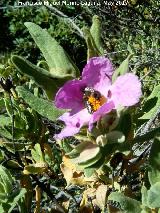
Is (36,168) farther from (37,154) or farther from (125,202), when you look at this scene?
(125,202)

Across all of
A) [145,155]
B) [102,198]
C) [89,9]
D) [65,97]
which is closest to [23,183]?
[102,198]


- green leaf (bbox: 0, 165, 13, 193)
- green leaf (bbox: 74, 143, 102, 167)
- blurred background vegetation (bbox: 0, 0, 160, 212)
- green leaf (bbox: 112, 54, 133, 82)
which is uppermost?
green leaf (bbox: 112, 54, 133, 82)

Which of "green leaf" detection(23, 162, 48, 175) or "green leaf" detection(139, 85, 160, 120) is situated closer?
"green leaf" detection(139, 85, 160, 120)

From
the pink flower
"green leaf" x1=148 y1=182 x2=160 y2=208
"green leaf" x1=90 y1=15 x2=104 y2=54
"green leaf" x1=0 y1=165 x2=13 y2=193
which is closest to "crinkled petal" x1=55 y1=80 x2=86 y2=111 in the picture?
the pink flower

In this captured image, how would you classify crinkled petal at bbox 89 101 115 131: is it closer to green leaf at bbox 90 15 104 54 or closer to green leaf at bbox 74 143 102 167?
green leaf at bbox 74 143 102 167

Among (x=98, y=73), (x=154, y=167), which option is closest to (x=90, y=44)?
(x=98, y=73)

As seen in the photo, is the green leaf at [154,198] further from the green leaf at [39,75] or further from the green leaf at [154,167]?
the green leaf at [39,75]
